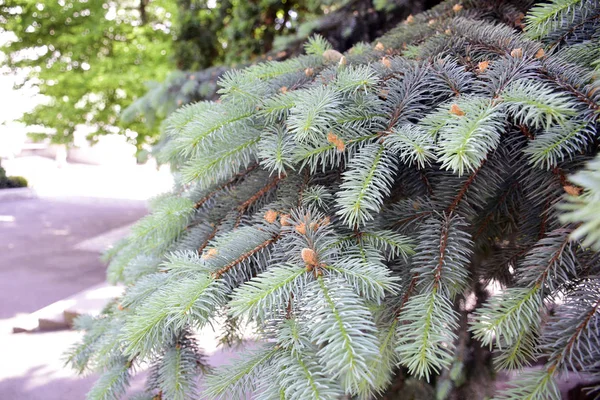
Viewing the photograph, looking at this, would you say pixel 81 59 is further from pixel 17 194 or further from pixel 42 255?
pixel 42 255

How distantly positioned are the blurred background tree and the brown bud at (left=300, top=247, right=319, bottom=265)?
2989mm

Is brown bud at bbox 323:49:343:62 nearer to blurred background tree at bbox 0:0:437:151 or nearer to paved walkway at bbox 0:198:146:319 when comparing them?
blurred background tree at bbox 0:0:437:151

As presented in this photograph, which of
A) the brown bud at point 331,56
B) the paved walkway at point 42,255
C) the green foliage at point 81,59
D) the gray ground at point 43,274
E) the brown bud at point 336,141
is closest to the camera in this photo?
the brown bud at point 336,141

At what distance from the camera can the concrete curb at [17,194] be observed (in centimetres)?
377

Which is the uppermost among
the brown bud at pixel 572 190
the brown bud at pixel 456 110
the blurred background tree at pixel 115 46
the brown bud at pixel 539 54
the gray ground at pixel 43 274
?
the blurred background tree at pixel 115 46

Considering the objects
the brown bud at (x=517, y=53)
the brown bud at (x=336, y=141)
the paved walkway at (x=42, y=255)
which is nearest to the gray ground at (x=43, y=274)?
the paved walkway at (x=42, y=255)

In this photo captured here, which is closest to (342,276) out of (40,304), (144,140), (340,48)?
(340,48)

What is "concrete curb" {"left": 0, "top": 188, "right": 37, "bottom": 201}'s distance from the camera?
3.77m

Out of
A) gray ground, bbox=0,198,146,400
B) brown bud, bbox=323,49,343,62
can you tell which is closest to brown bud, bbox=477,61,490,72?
brown bud, bbox=323,49,343,62

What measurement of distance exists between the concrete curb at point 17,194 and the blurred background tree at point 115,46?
1.18 meters

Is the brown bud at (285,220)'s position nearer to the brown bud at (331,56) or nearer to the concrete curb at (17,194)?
the brown bud at (331,56)

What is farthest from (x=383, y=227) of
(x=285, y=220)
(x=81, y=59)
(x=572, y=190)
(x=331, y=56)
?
(x=81, y=59)

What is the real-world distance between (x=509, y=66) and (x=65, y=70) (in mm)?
6325

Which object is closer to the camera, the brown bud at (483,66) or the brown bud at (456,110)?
the brown bud at (456,110)
